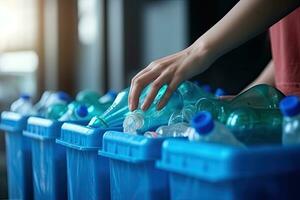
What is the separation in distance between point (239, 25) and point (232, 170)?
424 millimetres

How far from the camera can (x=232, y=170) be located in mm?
754

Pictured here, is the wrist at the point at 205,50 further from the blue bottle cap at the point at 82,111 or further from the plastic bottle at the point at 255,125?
the blue bottle cap at the point at 82,111

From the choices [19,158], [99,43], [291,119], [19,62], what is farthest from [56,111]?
[19,62]

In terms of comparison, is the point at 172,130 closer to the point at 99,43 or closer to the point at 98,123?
the point at 98,123

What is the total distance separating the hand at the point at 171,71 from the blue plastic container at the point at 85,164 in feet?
0.40

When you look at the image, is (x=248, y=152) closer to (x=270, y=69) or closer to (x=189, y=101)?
(x=189, y=101)

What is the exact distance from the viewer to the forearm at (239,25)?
1.07 m

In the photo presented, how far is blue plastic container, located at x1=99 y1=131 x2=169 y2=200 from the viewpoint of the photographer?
946 mm

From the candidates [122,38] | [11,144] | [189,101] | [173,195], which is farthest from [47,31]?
[173,195]

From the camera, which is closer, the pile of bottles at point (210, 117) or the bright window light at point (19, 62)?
the pile of bottles at point (210, 117)

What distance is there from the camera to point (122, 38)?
3.42 m

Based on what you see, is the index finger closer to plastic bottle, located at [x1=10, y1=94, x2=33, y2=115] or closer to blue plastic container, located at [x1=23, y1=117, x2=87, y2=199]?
blue plastic container, located at [x1=23, y1=117, x2=87, y2=199]

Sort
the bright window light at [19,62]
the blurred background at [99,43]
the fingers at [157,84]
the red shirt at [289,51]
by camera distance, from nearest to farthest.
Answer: the fingers at [157,84] < the red shirt at [289,51] < the blurred background at [99,43] < the bright window light at [19,62]

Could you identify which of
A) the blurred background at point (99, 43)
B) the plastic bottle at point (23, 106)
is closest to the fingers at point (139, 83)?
the plastic bottle at point (23, 106)
